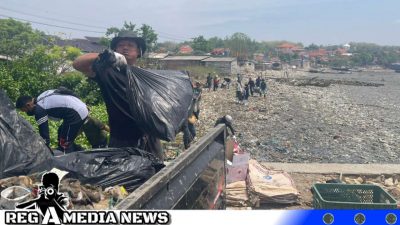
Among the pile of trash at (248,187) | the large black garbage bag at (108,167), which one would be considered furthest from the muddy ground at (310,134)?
the large black garbage bag at (108,167)

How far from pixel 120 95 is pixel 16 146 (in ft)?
2.88

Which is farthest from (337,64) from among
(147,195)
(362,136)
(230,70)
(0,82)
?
(147,195)

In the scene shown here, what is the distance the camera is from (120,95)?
331 cm

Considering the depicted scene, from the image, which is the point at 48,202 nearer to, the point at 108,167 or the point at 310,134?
the point at 108,167

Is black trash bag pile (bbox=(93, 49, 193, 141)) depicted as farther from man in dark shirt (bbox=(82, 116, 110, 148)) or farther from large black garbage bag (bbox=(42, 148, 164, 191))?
man in dark shirt (bbox=(82, 116, 110, 148))

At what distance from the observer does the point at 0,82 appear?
1049 cm

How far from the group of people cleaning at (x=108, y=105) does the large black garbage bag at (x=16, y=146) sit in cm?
63

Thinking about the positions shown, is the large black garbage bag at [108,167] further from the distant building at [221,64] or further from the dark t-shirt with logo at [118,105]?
the distant building at [221,64]

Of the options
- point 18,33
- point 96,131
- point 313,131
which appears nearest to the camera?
point 96,131

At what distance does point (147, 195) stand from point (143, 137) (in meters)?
1.88

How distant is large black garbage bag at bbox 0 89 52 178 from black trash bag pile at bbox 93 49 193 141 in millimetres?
734

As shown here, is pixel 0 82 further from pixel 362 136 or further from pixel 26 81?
pixel 362 136

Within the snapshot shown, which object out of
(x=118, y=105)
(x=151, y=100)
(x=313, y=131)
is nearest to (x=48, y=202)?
(x=151, y=100)

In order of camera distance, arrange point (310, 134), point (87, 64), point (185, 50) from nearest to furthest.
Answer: point (87, 64) < point (310, 134) < point (185, 50)
